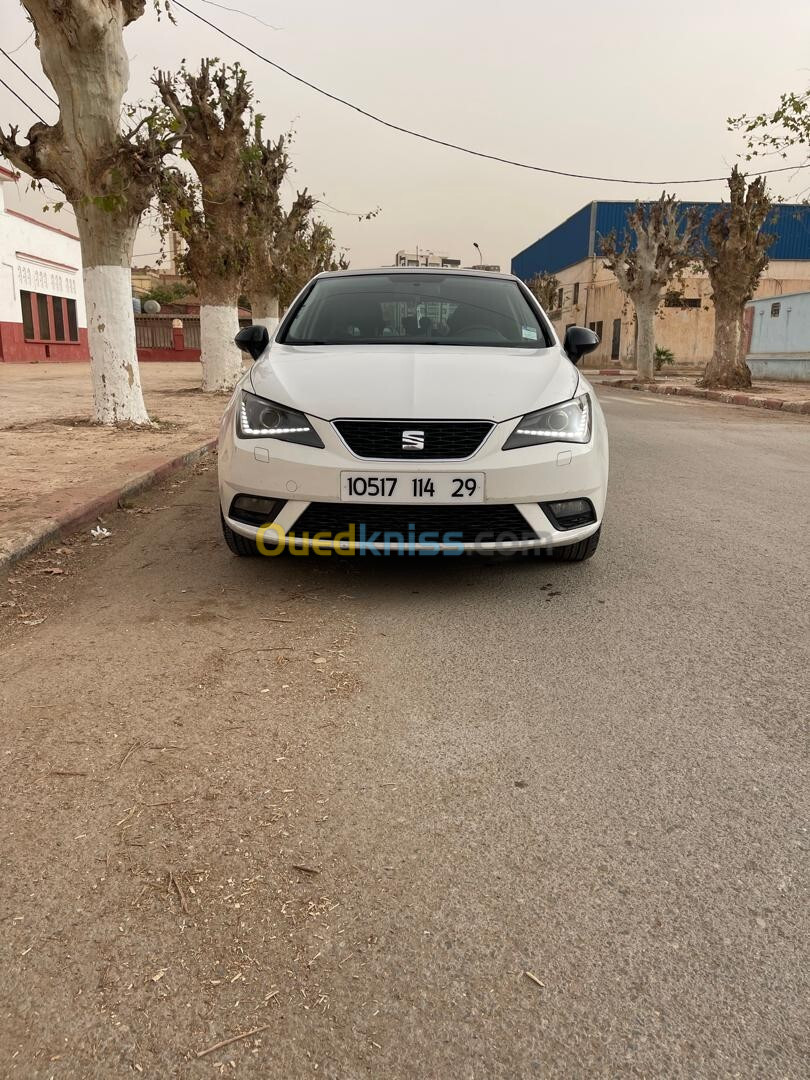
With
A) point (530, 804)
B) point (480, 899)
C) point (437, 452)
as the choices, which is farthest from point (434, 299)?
point (480, 899)

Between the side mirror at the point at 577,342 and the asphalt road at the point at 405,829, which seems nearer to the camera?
the asphalt road at the point at 405,829

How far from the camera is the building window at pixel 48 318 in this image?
3148 centimetres

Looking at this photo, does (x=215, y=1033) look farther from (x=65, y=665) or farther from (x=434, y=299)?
(x=434, y=299)

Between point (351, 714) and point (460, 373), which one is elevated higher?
point (460, 373)

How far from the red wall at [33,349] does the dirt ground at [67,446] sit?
52.6 ft

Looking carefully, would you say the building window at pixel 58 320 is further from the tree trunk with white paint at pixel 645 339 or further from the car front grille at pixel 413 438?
the car front grille at pixel 413 438

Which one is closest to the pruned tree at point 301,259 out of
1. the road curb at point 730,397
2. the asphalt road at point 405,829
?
the road curb at point 730,397

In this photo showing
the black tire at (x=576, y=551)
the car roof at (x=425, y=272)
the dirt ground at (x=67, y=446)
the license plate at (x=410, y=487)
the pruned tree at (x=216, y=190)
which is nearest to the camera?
the license plate at (x=410, y=487)

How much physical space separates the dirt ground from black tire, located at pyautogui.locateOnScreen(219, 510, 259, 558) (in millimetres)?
1196

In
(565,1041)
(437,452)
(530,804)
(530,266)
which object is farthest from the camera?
(530,266)

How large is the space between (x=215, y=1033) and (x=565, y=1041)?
0.59 metres

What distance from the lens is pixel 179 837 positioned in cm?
195

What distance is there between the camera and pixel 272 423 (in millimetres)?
3576

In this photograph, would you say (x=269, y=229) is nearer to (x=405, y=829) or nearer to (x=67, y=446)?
(x=67, y=446)
